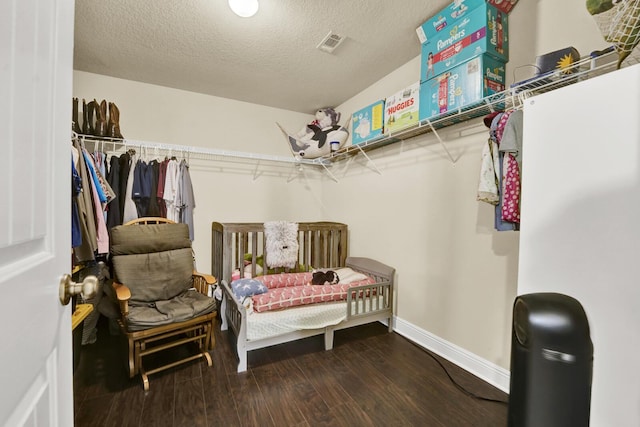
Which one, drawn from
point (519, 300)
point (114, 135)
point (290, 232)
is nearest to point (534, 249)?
point (519, 300)

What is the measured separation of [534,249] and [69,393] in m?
1.27

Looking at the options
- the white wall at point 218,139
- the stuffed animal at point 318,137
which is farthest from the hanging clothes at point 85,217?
the stuffed animal at point 318,137

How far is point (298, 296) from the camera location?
2.08m

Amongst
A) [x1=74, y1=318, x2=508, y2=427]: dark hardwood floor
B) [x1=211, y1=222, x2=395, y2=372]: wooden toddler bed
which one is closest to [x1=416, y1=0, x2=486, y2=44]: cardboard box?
[x1=211, y1=222, x2=395, y2=372]: wooden toddler bed

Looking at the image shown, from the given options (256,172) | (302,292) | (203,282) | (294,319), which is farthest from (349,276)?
(256,172)

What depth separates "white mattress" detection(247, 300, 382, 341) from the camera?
1.86 metres

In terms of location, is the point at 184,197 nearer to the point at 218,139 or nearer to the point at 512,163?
the point at 218,139

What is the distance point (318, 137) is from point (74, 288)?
115 inches

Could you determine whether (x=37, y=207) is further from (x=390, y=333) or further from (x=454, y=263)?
(x=390, y=333)

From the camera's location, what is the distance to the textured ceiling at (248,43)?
1785 mm

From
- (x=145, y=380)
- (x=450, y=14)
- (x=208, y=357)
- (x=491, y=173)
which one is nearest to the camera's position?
(x=491, y=173)

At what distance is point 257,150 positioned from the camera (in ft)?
10.9

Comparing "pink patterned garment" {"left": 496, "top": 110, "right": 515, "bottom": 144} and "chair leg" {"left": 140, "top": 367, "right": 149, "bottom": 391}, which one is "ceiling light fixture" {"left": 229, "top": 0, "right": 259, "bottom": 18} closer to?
"pink patterned garment" {"left": 496, "top": 110, "right": 515, "bottom": 144}

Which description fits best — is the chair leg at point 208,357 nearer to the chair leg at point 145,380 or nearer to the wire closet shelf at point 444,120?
the chair leg at point 145,380
